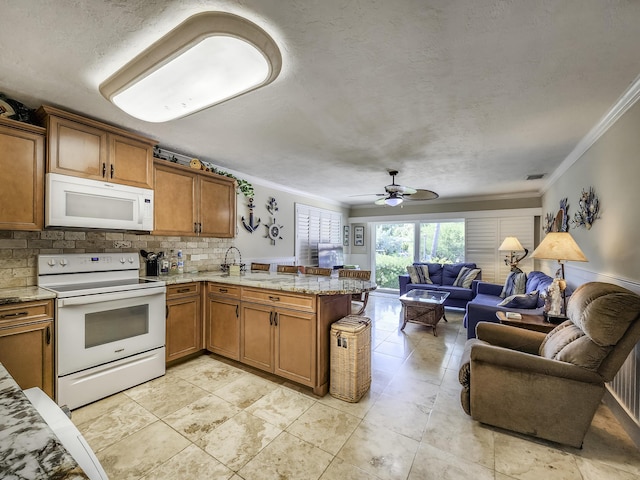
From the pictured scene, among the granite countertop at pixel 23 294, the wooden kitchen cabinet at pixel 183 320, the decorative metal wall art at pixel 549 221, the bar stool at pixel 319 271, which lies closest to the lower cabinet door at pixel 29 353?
the granite countertop at pixel 23 294

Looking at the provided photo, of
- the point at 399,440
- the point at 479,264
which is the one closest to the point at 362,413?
the point at 399,440

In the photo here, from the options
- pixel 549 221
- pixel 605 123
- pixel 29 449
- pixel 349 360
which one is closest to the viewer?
pixel 29 449

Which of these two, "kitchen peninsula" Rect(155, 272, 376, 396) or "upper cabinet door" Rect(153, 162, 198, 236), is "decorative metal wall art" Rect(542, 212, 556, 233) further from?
"upper cabinet door" Rect(153, 162, 198, 236)

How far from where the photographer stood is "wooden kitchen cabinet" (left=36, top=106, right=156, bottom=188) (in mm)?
2281

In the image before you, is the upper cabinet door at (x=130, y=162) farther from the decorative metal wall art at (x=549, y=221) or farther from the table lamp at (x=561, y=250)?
the decorative metal wall art at (x=549, y=221)

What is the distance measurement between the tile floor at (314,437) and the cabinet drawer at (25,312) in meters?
0.79

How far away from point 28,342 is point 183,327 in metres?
1.19

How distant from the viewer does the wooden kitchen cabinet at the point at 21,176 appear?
2100 millimetres

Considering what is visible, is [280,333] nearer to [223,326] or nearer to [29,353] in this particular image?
[223,326]

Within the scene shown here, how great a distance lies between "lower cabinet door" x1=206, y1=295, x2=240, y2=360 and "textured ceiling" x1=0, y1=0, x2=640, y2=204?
1.79m

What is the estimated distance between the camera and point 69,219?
234cm

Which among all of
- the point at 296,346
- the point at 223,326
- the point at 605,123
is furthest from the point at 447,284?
the point at 223,326

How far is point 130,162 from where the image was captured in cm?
275

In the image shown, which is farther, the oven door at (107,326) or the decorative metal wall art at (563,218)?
the decorative metal wall art at (563,218)
